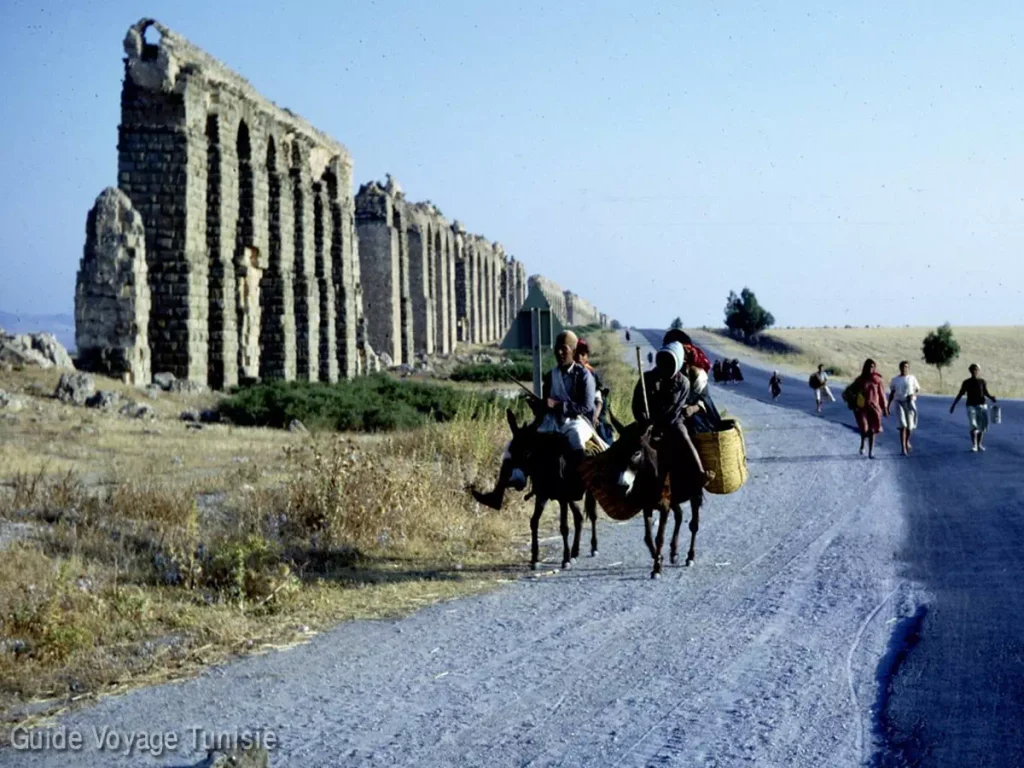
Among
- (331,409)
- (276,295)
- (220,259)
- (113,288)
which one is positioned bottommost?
(331,409)

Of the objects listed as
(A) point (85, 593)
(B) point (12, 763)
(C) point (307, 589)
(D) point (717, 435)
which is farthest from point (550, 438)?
(B) point (12, 763)

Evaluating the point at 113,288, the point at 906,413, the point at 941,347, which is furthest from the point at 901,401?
the point at 941,347

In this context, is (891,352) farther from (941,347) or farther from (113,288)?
(113,288)

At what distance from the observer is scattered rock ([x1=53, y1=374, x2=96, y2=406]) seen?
21.4 m

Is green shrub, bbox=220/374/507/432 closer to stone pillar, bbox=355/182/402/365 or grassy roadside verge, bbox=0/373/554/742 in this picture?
grassy roadside verge, bbox=0/373/554/742

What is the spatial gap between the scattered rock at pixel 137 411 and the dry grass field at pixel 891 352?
2183 inches

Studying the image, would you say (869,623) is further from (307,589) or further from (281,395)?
(281,395)

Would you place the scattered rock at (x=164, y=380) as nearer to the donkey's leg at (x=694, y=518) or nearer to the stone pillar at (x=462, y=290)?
the donkey's leg at (x=694, y=518)

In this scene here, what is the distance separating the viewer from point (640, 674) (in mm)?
6434

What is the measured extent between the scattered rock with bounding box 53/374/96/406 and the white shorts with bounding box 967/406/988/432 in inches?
612

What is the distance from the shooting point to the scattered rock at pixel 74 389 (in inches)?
842

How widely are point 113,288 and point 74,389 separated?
322cm

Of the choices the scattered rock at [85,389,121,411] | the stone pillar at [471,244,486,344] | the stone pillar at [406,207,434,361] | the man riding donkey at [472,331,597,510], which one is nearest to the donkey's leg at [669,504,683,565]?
the man riding donkey at [472,331,597,510]

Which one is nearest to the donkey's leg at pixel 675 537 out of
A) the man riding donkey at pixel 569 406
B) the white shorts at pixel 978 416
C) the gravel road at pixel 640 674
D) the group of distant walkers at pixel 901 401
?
the gravel road at pixel 640 674
